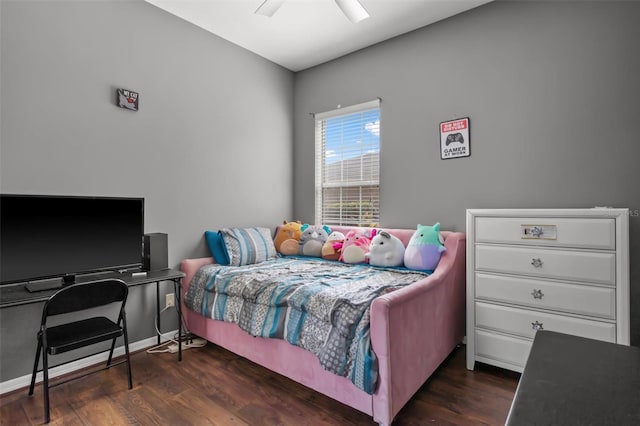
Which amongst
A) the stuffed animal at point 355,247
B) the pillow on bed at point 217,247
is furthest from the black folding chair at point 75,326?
the stuffed animal at point 355,247

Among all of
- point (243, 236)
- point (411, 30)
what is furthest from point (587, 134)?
point (243, 236)

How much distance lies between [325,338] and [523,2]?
2.83 meters

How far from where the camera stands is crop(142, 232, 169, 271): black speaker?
2545 millimetres

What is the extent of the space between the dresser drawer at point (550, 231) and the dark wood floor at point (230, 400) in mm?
928

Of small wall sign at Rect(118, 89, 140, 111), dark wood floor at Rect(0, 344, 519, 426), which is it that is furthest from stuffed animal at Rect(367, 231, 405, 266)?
small wall sign at Rect(118, 89, 140, 111)

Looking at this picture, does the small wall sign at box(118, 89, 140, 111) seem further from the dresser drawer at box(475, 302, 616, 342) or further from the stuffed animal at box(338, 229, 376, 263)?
the dresser drawer at box(475, 302, 616, 342)

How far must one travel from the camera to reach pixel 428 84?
2.97 meters

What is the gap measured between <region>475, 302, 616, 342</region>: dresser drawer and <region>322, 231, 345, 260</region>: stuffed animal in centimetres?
125

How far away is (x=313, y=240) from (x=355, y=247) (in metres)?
0.51

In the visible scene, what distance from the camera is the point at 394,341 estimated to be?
1682 mm

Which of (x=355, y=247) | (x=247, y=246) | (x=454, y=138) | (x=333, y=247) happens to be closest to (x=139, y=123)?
(x=247, y=246)

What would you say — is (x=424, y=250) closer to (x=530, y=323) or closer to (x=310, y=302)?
(x=530, y=323)

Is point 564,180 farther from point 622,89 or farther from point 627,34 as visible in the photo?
point 627,34

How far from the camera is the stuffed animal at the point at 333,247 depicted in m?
3.09
